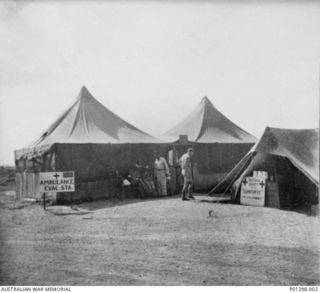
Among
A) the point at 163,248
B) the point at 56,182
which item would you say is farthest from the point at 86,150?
the point at 163,248

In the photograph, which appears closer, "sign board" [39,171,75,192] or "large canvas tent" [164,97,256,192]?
"sign board" [39,171,75,192]

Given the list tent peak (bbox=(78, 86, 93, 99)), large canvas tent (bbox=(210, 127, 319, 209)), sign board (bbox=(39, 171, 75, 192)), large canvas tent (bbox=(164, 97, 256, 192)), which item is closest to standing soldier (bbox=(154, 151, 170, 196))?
large canvas tent (bbox=(164, 97, 256, 192))

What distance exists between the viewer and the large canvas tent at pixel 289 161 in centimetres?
830

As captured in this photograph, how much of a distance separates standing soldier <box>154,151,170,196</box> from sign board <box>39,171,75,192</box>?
3.46 metres

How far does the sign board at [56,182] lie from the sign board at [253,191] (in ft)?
13.1

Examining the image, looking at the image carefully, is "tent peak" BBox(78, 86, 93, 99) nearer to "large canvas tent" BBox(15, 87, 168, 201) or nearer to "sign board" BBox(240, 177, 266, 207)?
"large canvas tent" BBox(15, 87, 168, 201)

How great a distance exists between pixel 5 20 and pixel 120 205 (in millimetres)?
5155

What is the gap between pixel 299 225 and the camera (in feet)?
22.6

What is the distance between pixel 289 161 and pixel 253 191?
1055mm

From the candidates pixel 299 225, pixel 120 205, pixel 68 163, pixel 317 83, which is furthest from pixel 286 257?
pixel 68 163

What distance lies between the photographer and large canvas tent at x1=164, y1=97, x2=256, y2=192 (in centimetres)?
1371

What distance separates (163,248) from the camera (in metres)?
5.78

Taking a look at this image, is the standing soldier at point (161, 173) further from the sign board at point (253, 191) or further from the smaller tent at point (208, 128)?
the sign board at point (253, 191)

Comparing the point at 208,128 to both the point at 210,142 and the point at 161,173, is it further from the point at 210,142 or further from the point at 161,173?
the point at 161,173
